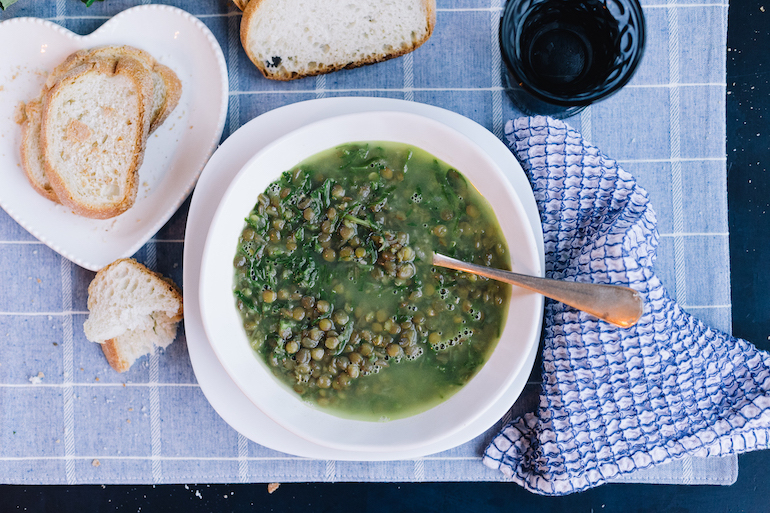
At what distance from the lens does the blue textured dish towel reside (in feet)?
6.73

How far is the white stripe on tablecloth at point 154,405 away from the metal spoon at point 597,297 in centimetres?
161

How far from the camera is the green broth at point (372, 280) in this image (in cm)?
199

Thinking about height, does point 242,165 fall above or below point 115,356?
above

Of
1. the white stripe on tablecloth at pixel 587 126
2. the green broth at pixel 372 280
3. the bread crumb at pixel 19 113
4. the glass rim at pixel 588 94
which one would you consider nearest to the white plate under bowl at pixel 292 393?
the green broth at pixel 372 280

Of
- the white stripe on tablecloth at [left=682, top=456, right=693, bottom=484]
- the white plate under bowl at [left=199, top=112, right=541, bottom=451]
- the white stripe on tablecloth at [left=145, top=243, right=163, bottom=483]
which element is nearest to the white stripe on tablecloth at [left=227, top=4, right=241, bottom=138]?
the white plate under bowl at [left=199, top=112, right=541, bottom=451]

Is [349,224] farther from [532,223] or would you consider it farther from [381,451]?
[381,451]

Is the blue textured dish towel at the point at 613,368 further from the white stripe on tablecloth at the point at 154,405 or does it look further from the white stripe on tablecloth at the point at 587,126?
the white stripe on tablecloth at the point at 154,405

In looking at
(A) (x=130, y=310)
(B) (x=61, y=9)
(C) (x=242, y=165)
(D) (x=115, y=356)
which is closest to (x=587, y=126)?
(C) (x=242, y=165)

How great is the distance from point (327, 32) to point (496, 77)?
78 cm

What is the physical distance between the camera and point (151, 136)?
2264 mm

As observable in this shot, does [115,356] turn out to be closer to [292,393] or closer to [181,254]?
[181,254]

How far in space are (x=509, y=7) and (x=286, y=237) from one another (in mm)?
1302

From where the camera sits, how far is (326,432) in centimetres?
200

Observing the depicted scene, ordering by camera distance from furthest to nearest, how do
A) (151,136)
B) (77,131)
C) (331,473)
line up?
(331,473) → (151,136) → (77,131)
